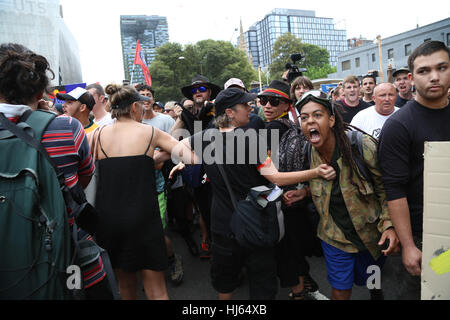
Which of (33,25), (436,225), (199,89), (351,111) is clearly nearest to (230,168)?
(436,225)

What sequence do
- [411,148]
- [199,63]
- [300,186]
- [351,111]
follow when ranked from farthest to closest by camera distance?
[199,63] → [351,111] → [300,186] → [411,148]

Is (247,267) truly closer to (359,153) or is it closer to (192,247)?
(359,153)

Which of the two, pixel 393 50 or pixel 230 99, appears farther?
pixel 393 50

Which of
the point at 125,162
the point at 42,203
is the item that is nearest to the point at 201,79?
the point at 125,162

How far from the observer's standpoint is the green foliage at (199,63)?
41188 mm

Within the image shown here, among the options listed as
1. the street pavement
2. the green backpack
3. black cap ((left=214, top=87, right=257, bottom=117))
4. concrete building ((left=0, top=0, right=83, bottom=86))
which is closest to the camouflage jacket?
black cap ((left=214, top=87, right=257, bottom=117))

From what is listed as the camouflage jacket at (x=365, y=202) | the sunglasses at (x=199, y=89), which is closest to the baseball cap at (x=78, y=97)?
the sunglasses at (x=199, y=89)

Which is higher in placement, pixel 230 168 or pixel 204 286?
pixel 230 168

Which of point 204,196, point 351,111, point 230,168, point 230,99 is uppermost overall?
point 351,111

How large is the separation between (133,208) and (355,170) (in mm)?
1640

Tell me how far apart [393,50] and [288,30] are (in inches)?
3539

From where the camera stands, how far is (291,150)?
265cm

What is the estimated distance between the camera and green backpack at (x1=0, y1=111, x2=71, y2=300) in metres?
1.27

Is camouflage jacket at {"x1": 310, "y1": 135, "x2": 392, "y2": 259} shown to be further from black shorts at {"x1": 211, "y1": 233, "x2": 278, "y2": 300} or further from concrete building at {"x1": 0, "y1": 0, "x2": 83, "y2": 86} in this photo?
concrete building at {"x1": 0, "y1": 0, "x2": 83, "y2": 86}
